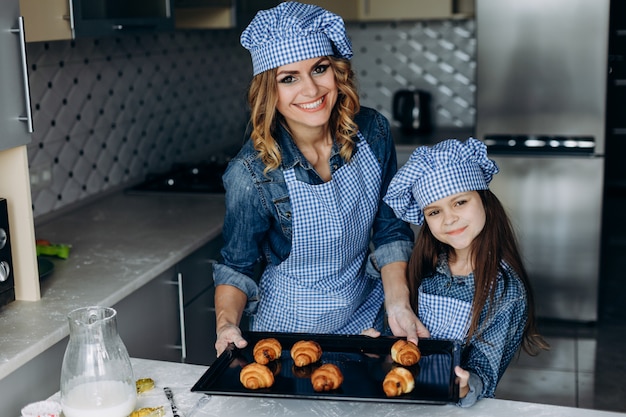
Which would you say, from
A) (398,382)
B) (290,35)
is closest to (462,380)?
(398,382)

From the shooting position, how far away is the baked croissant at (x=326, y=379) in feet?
4.52

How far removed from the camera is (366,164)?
1.95m

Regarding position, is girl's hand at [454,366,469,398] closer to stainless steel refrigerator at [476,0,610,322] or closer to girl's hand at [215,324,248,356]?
girl's hand at [215,324,248,356]

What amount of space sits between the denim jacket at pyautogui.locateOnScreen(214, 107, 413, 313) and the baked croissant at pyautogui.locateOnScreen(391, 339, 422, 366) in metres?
0.46

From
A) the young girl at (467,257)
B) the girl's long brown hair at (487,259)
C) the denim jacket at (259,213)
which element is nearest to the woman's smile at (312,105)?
the denim jacket at (259,213)

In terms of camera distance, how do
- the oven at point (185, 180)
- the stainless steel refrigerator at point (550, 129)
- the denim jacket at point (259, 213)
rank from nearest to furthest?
the denim jacket at point (259, 213) < the oven at point (185, 180) < the stainless steel refrigerator at point (550, 129)

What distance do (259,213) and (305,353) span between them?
463mm

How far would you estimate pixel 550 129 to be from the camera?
3533 millimetres

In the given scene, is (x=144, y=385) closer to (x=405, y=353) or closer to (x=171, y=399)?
(x=171, y=399)

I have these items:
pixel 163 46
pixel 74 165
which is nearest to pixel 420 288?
pixel 74 165

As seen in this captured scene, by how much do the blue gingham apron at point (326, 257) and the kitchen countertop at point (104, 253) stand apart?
0.39 metres

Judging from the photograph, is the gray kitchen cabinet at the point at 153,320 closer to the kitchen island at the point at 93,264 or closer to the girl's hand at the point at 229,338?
the kitchen island at the point at 93,264

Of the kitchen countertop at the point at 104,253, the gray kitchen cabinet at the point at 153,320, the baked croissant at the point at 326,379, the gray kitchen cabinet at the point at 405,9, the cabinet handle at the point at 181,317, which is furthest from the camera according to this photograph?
the gray kitchen cabinet at the point at 405,9

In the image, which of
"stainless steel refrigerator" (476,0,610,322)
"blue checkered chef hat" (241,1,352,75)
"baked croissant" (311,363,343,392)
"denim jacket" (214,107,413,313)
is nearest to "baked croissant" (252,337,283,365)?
"baked croissant" (311,363,343,392)
